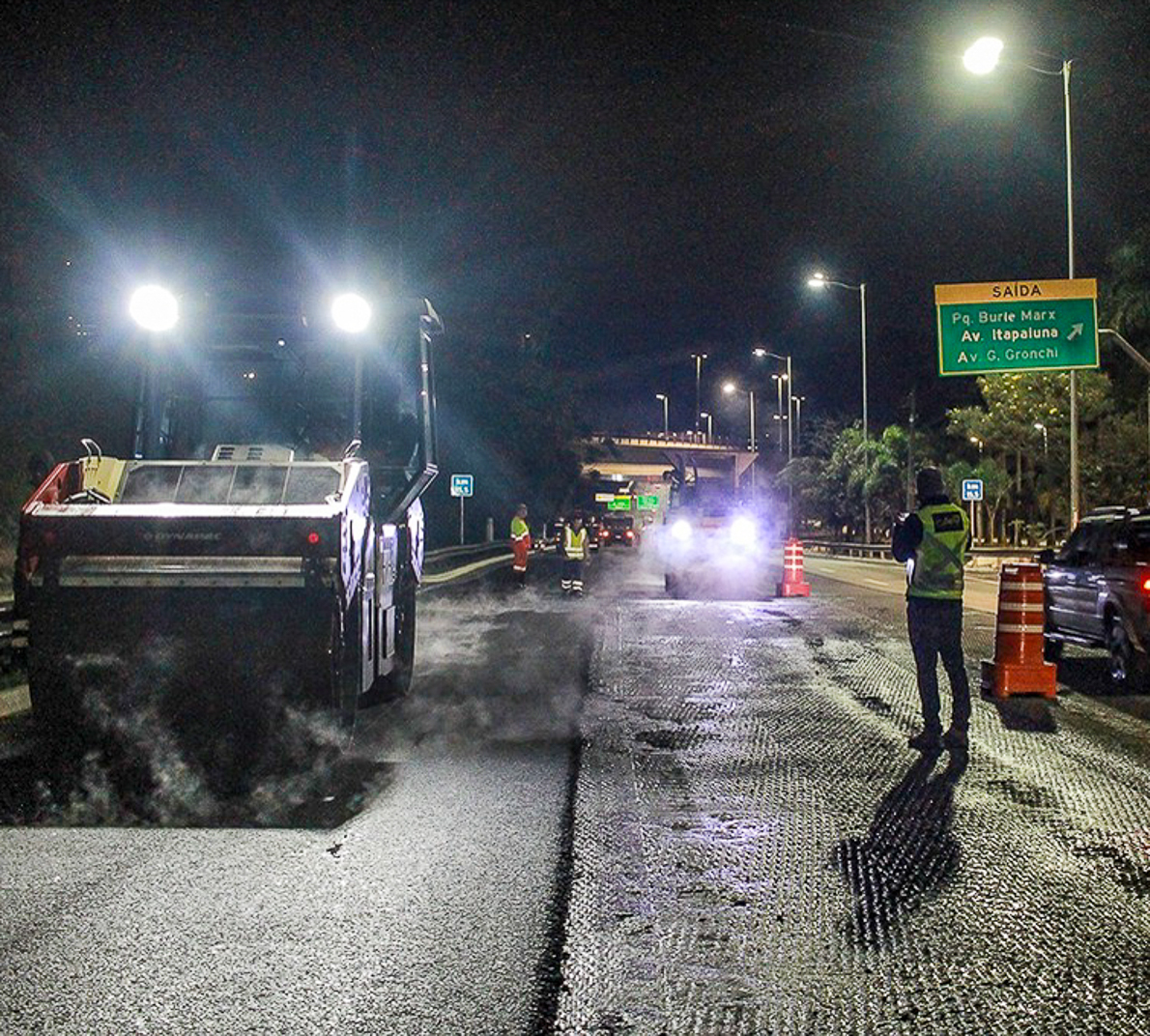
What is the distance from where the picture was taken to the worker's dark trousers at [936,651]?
9195 mm

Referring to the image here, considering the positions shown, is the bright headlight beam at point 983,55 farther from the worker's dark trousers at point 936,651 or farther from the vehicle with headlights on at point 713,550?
the worker's dark trousers at point 936,651

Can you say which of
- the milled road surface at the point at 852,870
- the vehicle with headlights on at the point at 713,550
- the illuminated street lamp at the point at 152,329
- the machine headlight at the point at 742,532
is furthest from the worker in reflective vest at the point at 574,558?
the illuminated street lamp at the point at 152,329

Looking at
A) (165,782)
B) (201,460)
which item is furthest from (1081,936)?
(201,460)

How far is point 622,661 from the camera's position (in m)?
14.1

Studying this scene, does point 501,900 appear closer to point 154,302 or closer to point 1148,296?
point 154,302

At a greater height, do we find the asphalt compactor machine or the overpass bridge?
the overpass bridge

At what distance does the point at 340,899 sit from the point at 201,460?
4935 mm

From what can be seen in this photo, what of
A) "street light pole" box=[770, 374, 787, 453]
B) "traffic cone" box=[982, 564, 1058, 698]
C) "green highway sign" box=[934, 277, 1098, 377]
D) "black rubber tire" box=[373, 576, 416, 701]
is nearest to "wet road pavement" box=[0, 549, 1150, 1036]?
"black rubber tire" box=[373, 576, 416, 701]

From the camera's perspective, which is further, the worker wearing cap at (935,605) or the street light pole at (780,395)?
the street light pole at (780,395)

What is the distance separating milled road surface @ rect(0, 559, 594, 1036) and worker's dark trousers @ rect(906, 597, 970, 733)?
262 centimetres

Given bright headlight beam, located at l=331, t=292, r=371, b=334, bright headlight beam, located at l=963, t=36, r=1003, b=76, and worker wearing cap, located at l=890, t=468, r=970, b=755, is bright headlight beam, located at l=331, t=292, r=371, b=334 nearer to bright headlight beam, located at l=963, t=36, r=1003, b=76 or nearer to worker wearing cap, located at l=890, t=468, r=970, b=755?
worker wearing cap, located at l=890, t=468, r=970, b=755

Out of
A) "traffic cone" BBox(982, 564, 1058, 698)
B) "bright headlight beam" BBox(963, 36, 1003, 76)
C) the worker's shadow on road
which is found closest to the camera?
the worker's shadow on road

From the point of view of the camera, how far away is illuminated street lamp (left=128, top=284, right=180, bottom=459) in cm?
973

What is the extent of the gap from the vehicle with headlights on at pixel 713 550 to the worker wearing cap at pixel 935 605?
1572 cm
